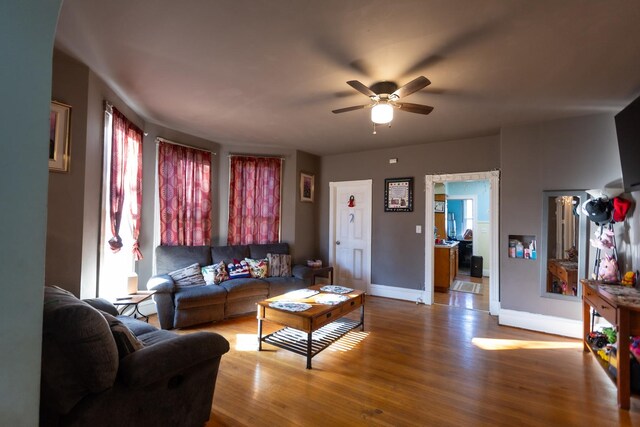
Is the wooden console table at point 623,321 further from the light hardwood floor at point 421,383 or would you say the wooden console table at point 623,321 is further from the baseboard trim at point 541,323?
the baseboard trim at point 541,323

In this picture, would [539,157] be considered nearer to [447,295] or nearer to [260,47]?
[447,295]

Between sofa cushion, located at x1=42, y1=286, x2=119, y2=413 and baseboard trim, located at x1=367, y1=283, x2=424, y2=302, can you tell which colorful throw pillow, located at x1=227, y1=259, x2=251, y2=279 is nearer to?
baseboard trim, located at x1=367, y1=283, x2=424, y2=302

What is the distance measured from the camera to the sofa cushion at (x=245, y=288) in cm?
376

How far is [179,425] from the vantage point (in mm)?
1703

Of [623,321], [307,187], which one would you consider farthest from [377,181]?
[623,321]

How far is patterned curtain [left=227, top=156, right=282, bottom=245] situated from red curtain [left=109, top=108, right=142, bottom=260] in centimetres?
139

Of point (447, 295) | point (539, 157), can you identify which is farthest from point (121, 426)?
point (447, 295)

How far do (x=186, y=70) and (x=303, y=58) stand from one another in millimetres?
1007

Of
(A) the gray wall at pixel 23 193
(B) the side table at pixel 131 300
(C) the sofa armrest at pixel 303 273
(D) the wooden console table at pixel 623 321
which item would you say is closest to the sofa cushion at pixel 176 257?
(B) the side table at pixel 131 300

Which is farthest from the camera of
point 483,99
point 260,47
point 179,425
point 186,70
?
point 483,99

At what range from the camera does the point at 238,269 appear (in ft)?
13.9

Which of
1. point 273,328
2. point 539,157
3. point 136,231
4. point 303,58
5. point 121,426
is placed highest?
point 303,58

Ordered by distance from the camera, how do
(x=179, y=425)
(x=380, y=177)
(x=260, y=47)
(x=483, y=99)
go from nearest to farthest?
(x=179, y=425)
(x=260, y=47)
(x=483, y=99)
(x=380, y=177)

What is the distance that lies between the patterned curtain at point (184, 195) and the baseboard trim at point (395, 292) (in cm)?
286
